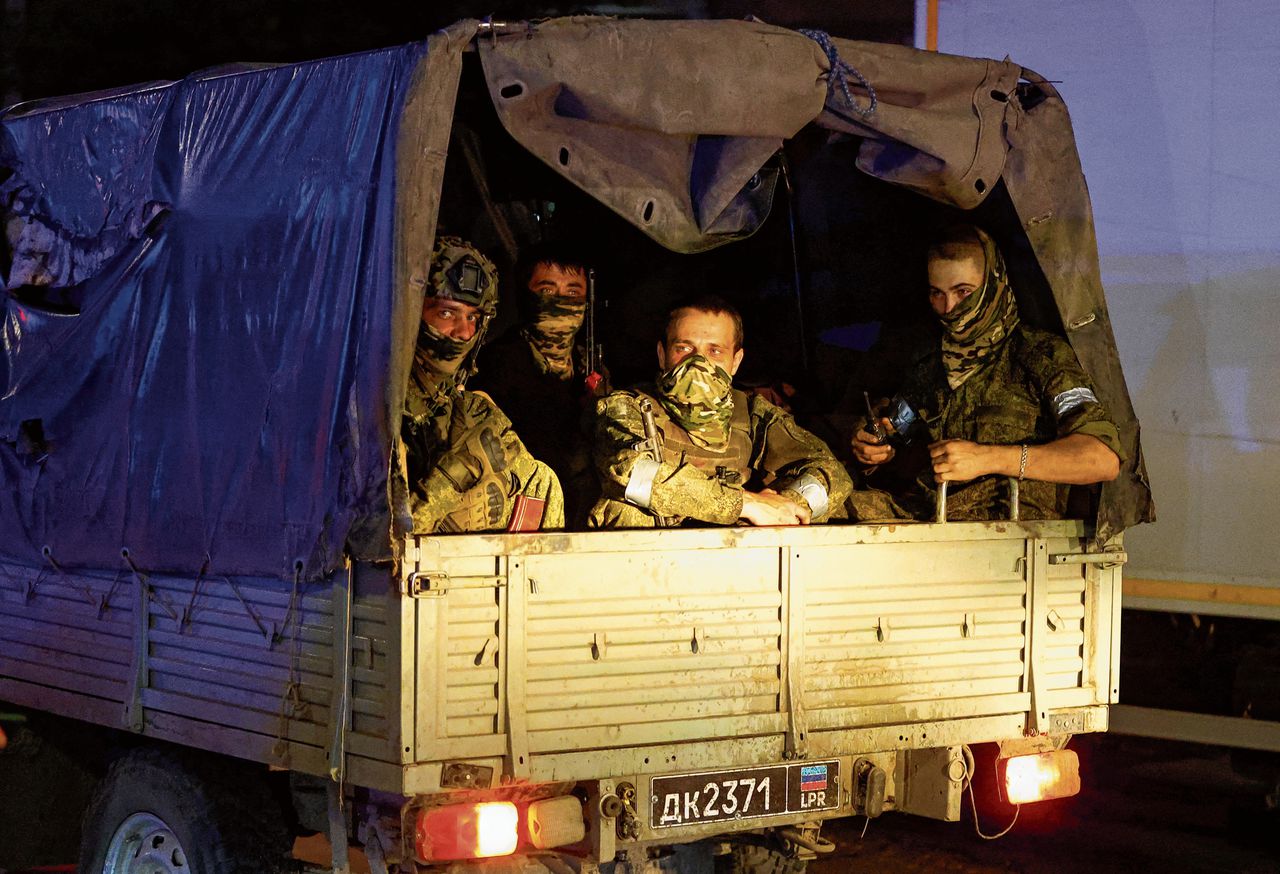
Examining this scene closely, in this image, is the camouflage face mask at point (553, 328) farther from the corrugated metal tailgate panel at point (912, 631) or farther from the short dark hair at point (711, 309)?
the corrugated metal tailgate panel at point (912, 631)

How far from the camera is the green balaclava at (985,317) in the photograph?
5734mm

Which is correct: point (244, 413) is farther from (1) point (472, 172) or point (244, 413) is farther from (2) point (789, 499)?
(1) point (472, 172)

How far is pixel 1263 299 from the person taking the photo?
6.74 meters

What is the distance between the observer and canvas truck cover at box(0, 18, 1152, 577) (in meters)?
4.20

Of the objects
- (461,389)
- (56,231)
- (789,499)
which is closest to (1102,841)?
(789,499)

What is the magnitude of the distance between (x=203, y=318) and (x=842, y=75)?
2.13m

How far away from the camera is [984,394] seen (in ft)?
19.2

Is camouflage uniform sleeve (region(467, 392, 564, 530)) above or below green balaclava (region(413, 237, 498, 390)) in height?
below

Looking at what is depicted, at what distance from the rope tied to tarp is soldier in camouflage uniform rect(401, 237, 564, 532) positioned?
4.74 feet

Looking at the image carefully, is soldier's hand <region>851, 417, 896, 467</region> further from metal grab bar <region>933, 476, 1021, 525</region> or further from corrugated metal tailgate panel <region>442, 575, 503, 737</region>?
corrugated metal tailgate panel <region>442, 575, 503, 737</region>

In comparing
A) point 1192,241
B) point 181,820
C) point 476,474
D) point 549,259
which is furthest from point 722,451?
point 1192,241

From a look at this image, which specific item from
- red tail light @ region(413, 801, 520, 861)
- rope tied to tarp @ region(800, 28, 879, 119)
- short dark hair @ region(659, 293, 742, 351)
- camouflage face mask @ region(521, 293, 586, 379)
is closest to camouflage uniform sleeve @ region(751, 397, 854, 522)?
short dark hair @ region(659, 293, 742, 351)

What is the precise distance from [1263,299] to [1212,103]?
2.92 feet

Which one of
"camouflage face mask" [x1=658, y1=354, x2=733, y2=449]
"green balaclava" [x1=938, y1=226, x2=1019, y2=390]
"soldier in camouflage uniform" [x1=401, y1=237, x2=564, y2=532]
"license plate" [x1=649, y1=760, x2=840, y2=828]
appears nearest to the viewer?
"license plate" [x1=649, y1=760, x2=840, y2=828]
